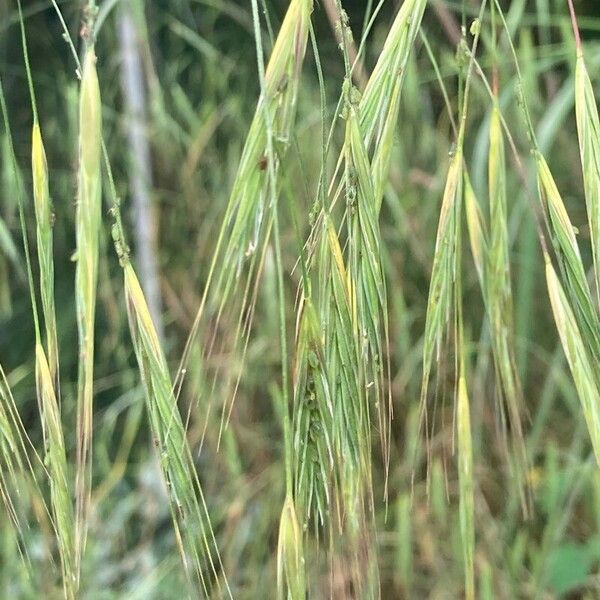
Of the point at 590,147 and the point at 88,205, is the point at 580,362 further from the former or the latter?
the point at 88,205

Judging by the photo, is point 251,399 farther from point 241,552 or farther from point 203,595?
point 203,595

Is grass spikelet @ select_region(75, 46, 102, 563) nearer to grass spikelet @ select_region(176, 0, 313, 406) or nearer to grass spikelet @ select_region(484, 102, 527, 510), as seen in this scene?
grass spikelet @ select_region(176, 0, 313, 406)

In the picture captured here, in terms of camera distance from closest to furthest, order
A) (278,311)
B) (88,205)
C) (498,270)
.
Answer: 1. (88,205)
2. (498,270)
3. (278,311)

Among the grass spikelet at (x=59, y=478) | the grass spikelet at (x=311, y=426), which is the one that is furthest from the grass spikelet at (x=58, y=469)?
the grass spikelet at (x=311, y=426)

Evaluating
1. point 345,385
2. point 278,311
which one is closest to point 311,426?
point 345,385

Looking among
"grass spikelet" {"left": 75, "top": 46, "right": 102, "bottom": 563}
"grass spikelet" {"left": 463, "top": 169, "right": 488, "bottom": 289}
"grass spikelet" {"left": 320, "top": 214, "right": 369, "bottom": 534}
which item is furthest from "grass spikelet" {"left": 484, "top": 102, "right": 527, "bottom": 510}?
"grass spikelet" {"left": 75, "top": 46, "right": 102, "bottom": 563}

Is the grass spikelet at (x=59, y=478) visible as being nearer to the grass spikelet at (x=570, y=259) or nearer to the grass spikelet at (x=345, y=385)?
the grass spikelet at (x=345, y=385)

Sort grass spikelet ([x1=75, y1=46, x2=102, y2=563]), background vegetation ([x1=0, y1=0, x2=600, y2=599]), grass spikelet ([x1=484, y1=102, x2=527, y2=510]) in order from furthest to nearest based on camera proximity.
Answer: background vegetation ([x1=0, y1=0, x2=600, y2=599]), grass spikelet ([x1=484, y1=102, x2=527, y2=510]), grass spikelet ([x1=75, y1=46, x2=102, y2=563])
